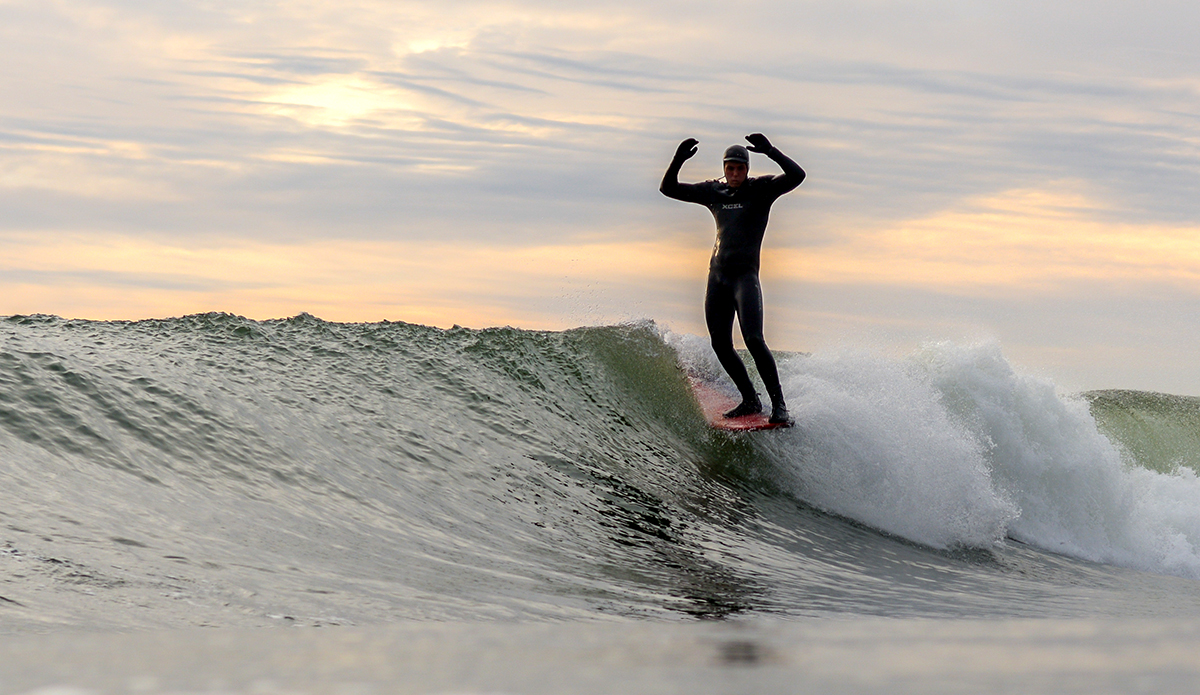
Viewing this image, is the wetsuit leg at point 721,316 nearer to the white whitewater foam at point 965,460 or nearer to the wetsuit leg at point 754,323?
the wetsuit leg at point 754,323

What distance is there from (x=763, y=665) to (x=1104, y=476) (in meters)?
8.08

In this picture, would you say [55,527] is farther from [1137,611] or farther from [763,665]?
[1137,611]

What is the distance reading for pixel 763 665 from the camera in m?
2.70

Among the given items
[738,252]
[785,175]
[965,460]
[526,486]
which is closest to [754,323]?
[738,252]

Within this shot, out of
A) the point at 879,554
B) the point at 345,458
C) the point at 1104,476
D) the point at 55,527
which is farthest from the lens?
the point at 1104,476

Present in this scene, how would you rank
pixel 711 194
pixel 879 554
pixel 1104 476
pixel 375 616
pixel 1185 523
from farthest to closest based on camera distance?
pixel 1185 523, pixel 1104 476, pixel 711 194, pixel 879 554, pixel 375 616

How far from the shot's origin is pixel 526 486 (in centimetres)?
669

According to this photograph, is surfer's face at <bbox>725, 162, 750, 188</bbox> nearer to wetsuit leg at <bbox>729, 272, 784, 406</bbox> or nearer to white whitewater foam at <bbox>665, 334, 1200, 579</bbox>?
wetsuit leg at <bbox>729, 272, 784, 406</bbox>

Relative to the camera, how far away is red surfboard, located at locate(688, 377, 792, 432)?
27.2 ft

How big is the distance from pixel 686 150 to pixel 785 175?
0.90 metres

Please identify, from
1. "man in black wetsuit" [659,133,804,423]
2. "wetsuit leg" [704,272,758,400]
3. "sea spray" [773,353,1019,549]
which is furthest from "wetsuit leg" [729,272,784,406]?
"sea spray" [773,353,1019,549]

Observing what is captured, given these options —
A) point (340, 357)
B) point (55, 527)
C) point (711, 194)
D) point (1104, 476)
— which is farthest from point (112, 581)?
point (1104, 476)

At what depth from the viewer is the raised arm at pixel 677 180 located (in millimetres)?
8172

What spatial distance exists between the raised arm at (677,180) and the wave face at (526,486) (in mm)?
2067
